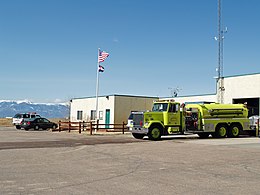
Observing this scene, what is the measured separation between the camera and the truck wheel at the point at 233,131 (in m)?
27.8

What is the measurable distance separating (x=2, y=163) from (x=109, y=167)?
12.0ft

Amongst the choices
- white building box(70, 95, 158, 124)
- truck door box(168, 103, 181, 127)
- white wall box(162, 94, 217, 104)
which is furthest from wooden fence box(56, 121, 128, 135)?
truck door box(168, 103, 181, 127)

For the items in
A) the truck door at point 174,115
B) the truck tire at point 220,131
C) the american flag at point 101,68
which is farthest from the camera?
the american flag at point 101,68

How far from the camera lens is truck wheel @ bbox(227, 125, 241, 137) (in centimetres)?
2775

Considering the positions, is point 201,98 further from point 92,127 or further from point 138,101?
point 92,127

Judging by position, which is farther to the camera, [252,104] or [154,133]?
[252,104]

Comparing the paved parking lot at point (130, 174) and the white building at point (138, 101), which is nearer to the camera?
the paved parking lot at point (130, 174)

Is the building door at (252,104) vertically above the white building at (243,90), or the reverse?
the white building at (243,90)

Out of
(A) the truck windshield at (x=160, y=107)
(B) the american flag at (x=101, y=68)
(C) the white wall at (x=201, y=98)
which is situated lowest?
(A) the truck windshield at (x=160, y=107)

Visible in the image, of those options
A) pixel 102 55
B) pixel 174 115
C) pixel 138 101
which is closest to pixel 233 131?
pixel 174 115

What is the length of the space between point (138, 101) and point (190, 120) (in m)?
15.0

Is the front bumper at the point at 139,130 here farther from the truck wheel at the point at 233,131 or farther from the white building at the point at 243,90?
the white building at the point at 243,90

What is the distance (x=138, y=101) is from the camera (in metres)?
41.5

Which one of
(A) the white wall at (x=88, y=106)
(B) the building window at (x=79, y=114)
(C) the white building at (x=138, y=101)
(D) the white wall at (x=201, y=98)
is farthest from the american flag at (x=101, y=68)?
(B) the building window at (x=79, y=114)
